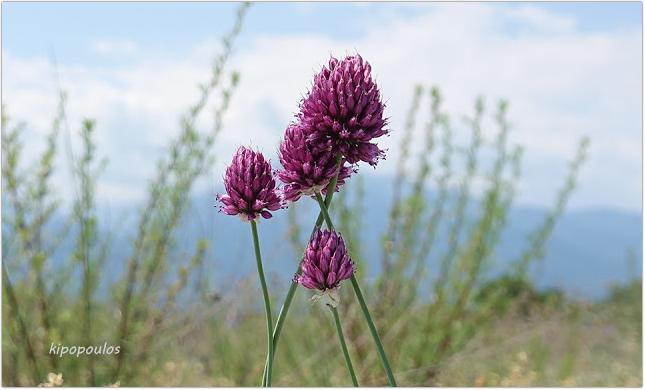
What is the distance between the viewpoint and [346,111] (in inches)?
51.4

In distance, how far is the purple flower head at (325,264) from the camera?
1.26m

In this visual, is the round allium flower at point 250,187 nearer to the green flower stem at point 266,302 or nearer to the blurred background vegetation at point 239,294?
the green flower stem at point 266,302

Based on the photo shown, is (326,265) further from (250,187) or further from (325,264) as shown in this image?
(250,187)

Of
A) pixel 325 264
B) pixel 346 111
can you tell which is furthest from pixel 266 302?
pixel 346 111

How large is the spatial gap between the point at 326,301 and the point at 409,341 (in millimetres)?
2569

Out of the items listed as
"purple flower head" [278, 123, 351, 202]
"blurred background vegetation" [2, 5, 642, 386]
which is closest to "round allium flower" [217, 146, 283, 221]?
"purple flower head" [278, 123, 351, 202]

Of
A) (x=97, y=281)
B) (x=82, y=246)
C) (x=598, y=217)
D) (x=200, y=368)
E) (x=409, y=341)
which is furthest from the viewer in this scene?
(x=598, y=217)

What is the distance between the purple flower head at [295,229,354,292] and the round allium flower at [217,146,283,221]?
11 cm

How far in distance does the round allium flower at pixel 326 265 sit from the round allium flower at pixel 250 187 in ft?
0.37

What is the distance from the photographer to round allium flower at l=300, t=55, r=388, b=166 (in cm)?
131

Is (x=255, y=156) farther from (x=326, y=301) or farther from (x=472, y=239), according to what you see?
(x=472, y=239)

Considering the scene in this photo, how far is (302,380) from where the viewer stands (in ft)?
12.5

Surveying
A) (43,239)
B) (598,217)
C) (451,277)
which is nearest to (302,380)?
(451,277)

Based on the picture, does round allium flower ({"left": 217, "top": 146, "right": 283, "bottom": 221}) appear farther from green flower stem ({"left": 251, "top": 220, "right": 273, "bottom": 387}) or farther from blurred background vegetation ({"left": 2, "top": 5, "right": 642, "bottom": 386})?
blurred background vegetation ({"left": 2, "top": 5, "right": 642, "bottom": 386})
